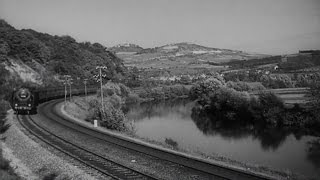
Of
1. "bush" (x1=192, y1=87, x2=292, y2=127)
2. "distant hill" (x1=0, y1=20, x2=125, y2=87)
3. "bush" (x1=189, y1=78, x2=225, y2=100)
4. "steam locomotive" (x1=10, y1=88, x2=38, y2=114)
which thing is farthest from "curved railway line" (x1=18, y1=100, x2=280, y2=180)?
"distant hill" (x1=0, y1=20, x2=125, y2=87)

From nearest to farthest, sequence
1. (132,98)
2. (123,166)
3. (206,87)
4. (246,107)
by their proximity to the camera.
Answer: (123,166) < (246,107) < (206,87) < (132,98)

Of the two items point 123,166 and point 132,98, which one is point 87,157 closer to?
point 123,166

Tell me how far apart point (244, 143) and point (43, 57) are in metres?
76.5

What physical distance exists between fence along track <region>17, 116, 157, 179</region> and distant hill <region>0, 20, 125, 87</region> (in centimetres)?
5664

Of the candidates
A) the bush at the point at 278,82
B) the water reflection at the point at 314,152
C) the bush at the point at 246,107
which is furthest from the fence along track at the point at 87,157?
the bush at the point at 278,82

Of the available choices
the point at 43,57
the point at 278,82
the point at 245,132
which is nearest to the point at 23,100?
the point at 245,132

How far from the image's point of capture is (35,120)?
38.5 m

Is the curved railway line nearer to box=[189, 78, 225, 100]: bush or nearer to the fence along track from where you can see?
the fence along track

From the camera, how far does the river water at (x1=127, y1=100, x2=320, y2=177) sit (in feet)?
101

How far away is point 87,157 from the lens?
22.0 m

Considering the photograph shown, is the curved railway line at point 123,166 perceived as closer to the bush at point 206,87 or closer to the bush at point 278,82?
the bush at point 206,87

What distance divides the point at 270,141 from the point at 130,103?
2199 inches

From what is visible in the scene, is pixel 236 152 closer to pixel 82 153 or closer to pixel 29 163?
pixel 82 153

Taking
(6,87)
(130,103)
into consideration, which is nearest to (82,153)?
(6,87)
